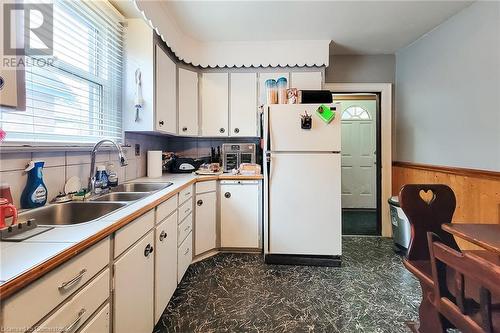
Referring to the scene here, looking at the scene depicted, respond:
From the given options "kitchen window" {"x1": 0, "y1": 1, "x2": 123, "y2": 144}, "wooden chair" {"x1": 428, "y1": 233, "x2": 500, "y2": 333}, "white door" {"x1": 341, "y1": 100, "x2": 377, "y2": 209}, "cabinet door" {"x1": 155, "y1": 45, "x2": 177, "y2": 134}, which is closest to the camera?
"wooden chair" {"x1": 428, "y1": 233, "x2": 500, "y2": 333}

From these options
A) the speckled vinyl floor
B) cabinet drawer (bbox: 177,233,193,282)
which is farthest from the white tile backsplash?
the speckled vinyl floor

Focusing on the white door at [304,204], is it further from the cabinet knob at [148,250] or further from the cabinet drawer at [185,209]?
the cabinet knob at [148,250]

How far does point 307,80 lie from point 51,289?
9.59 ft

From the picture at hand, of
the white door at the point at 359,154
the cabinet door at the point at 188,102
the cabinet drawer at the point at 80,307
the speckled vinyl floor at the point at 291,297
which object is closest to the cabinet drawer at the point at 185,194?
the speckled vinyl floor at the point at 291,297

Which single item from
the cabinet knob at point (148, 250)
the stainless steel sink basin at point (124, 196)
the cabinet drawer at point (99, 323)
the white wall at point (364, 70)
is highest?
the white wall at point (364, 70)

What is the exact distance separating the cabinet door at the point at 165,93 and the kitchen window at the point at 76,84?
0.31 meters

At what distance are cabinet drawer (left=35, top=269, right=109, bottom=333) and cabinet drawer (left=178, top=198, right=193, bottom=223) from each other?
1044mm

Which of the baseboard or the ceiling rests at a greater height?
the ceiling

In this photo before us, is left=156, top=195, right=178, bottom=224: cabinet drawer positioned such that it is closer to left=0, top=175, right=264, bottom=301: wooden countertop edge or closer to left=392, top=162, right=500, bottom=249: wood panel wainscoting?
left=0, top=175, right=264, bottom=301: wooden countertop edge

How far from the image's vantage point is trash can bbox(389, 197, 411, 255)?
2697 millimetres

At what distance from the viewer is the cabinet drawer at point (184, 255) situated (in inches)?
78.3

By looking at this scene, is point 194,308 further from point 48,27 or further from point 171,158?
point 48,27

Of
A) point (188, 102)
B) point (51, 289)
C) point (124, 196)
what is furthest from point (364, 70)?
point (51, 289)

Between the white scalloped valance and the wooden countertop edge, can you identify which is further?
the white scalloped valance
